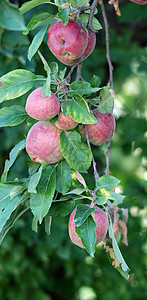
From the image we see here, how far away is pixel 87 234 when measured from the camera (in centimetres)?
67

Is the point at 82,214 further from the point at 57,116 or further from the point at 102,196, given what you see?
the point at 57,116

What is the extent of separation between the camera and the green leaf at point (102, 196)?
70 cm

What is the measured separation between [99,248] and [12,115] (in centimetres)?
191

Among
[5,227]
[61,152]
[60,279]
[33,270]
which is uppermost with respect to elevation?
[61,152]

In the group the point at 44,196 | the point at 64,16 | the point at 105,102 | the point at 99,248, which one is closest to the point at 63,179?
the point at 44,196

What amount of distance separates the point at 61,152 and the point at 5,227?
20cm

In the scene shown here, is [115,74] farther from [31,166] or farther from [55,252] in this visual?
[31,166]

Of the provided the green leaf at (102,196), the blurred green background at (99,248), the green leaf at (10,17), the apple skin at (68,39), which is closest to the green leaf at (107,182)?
the green leaf at (102,196)

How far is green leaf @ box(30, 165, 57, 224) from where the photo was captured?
711mm

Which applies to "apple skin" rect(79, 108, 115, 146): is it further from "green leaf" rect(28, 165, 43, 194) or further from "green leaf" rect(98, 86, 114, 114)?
"green leaf" rect(28, 165, 43, 194)

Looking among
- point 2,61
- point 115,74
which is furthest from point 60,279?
point 2,61

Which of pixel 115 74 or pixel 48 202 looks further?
pixel 115 74

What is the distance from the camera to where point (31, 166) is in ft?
2.73

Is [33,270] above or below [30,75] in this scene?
below
